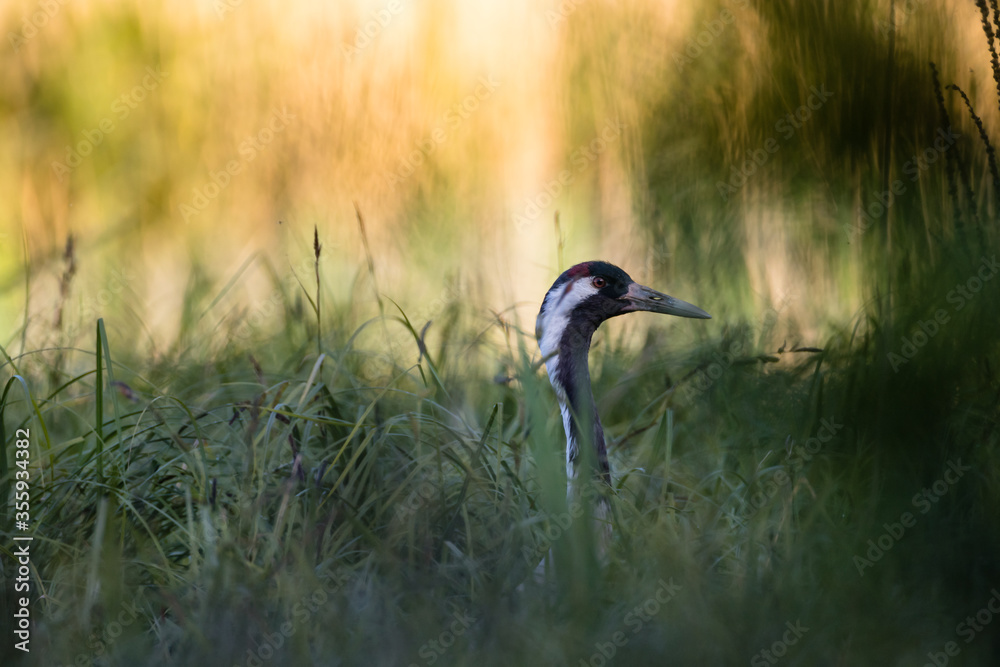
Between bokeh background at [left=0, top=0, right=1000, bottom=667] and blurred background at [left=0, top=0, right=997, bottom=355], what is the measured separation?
20 millimetres

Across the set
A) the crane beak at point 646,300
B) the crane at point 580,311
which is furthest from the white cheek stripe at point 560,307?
the crane beak at point 646,300

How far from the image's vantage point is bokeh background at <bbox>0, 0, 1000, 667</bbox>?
187 centimetres

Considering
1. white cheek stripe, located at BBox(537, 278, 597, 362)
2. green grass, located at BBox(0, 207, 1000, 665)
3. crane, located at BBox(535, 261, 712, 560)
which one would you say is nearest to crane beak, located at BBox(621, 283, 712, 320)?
crane, located at BBox(535, 261, 712, 560)

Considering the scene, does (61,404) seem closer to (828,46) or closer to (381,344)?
(381,344)

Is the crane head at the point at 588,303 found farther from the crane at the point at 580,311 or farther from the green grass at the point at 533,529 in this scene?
the green grass at the point at 533,529

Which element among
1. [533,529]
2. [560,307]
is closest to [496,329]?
[560,307]

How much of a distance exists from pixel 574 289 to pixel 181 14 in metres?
3.31

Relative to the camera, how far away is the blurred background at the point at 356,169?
3178mm

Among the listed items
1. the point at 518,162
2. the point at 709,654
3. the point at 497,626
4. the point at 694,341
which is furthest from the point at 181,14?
the point at 709,654

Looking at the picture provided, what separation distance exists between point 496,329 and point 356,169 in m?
1.26

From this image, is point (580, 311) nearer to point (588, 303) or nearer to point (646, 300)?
point (588, 303)

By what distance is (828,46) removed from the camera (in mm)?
1992

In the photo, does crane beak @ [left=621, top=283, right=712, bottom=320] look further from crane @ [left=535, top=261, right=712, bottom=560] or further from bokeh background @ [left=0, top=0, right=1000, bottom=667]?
bokeh background @ [left=0, top=0, right=1000, bottom=667]

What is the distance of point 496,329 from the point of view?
3.80 metres
